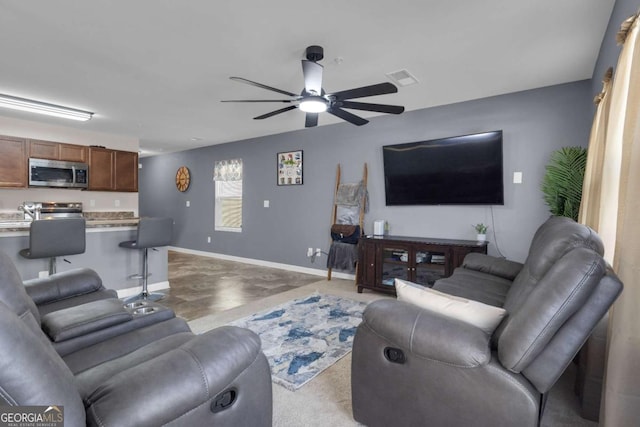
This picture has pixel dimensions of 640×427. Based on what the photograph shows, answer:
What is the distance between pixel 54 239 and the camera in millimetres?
3129

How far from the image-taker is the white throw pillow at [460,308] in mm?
1422

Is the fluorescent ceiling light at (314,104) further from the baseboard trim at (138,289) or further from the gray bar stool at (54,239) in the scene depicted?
the baseboard trim at (138,289)

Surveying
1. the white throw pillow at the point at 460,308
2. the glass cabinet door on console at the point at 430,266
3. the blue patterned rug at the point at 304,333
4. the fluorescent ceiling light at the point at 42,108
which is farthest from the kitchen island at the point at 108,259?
the white throw pillow at the point at 460,308

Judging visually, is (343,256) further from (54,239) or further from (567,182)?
(54,239)

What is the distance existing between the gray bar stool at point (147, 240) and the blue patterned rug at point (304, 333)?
1557 millimetres

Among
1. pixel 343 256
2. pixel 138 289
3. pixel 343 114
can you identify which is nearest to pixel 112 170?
pixel 138 289

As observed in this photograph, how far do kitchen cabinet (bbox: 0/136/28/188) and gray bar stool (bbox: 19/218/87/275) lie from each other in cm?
239

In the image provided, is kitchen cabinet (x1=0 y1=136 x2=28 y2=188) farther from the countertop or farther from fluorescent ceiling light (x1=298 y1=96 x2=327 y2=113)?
fluorescent ceiling light (x1=298 y1=96 x2=327 y2=113)

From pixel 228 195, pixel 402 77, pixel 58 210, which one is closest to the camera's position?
pixel 402 77

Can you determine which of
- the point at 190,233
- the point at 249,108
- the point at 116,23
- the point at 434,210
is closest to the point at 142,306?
the point at 116,23

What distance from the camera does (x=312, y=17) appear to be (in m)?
2.26

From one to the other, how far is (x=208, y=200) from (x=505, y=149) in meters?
5.67

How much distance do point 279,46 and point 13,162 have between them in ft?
15.7

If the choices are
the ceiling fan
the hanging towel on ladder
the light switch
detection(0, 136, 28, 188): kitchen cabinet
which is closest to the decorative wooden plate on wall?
detection(0, 136, 28, 188): kitchen cabinet
